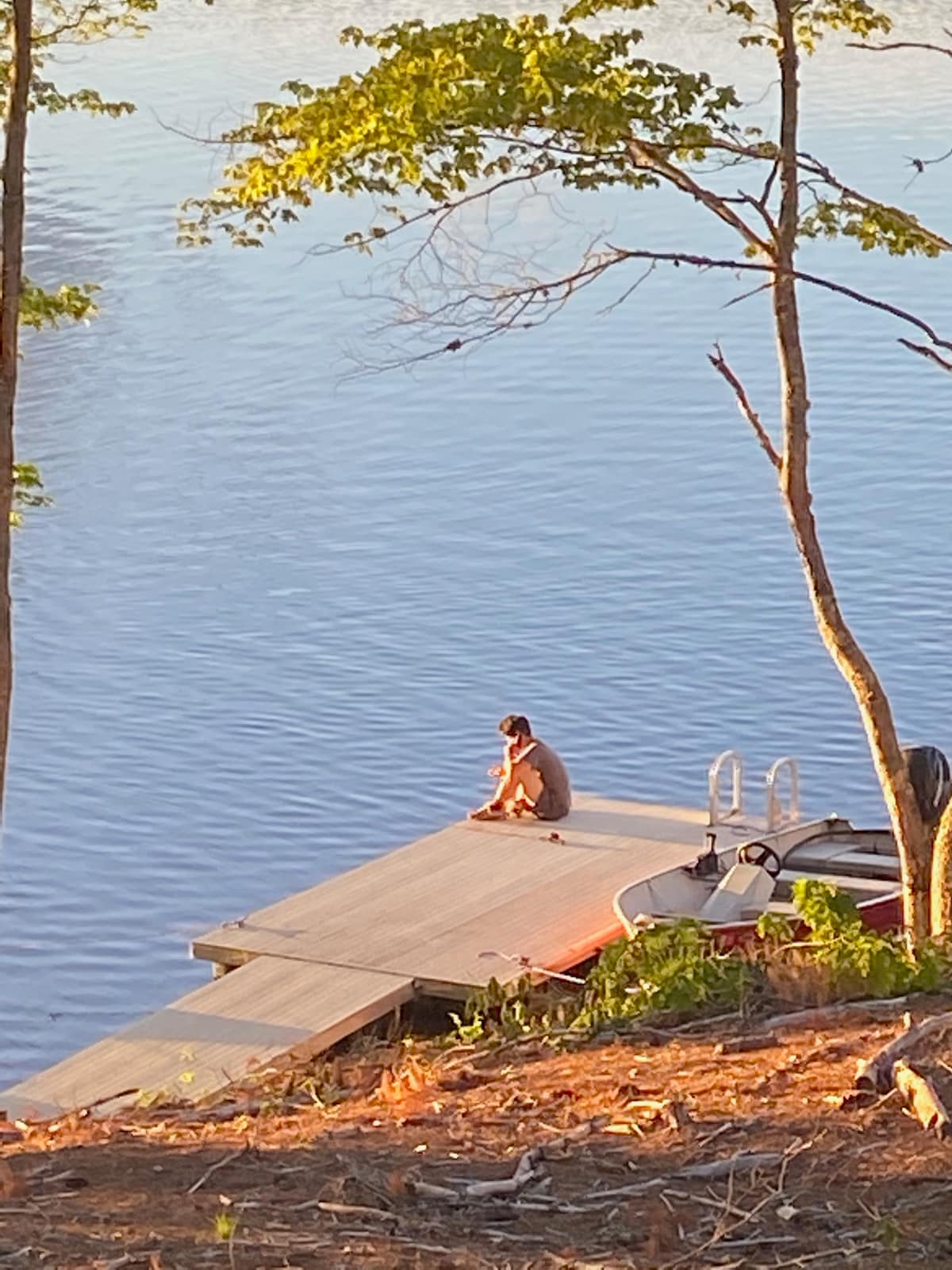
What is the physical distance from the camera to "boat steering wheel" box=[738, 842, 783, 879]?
518 inches

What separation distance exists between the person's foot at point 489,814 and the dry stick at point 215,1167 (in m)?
9.17

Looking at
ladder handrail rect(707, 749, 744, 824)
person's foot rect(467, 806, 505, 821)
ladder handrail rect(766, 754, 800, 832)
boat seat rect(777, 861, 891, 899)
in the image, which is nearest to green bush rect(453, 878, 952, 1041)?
boat seat rect(777, 861, 891, 899)

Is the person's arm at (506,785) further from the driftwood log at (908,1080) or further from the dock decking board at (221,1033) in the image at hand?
the driftwood log at (908,1080)

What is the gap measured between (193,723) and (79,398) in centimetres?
1128

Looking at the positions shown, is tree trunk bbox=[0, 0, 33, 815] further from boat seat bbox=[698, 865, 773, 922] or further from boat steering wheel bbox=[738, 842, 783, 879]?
boat steering wheel bbox=[738, 842, 783, 879]

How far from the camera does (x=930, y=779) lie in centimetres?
1203

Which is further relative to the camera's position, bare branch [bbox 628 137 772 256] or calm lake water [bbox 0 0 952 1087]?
calm lake water [bbox 0 0 952 1087]

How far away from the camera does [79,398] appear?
29.2 m

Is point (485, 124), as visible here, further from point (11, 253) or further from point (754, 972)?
point (754, 972)

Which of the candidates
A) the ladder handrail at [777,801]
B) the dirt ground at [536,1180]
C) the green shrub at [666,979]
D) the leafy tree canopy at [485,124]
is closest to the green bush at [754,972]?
the green shrub at [666,979]

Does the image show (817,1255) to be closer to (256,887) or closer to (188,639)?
(256,887)

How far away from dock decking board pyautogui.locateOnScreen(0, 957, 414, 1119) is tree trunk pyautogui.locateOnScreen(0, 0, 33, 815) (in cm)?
351

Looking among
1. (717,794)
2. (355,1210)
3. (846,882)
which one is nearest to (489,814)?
(717,794)

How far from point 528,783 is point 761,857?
1.90 meters
